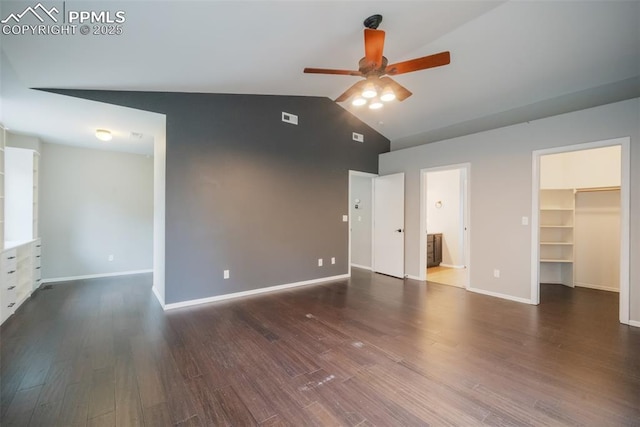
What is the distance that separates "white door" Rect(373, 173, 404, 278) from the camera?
17.5 feet

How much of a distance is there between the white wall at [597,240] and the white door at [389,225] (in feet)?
10.2

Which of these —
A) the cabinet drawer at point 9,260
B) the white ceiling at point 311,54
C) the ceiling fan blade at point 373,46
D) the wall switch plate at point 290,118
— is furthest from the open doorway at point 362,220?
the cabinet drawer at point 9,260

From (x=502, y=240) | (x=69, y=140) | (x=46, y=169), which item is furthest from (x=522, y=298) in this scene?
(x=46, y=169)

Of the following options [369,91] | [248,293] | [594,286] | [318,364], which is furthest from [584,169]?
[248,293]

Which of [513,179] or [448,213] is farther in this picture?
[448,213]

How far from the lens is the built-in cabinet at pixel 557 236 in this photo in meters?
4.77

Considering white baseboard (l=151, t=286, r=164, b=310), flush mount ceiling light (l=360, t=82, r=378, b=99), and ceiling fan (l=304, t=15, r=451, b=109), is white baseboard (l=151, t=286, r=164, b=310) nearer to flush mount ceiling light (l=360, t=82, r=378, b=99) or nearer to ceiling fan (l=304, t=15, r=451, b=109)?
ceiling fan (l=304, t=15, r=451, b=109)

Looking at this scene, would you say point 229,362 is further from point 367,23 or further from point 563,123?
→ point 563,123

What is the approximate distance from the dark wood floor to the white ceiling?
8.59ft

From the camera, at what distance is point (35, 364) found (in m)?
2.22

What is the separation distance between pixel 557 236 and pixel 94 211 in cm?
889

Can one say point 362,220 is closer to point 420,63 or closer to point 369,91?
point 369,91

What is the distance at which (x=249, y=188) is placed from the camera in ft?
13.5

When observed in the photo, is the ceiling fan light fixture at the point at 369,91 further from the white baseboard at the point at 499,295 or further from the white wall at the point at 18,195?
the white wall at the point at 18,195
